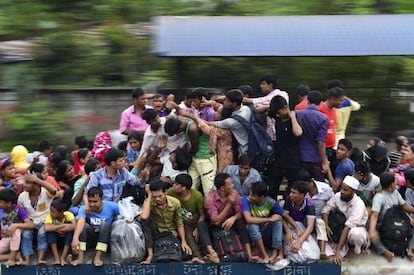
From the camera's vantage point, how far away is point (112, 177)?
20.6ft

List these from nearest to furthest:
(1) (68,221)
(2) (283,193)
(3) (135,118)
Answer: (1) (68,221), (2) (283,193), (3) (135,118)

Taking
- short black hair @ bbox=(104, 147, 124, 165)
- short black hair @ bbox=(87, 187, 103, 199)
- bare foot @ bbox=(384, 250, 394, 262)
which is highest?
short black hair @ bbox=(104, 147, 124, 165)

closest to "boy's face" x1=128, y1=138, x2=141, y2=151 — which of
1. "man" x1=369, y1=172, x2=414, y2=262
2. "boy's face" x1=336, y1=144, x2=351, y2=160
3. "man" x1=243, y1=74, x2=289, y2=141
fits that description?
"man" x1=243, y1=74, x2=289, y2=141

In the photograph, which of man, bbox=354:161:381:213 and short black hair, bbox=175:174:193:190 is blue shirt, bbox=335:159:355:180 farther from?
short black hair, bbox=175:174:193:190

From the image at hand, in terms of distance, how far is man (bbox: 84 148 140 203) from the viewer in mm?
6168

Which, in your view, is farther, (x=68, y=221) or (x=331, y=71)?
(x=331, y=71)

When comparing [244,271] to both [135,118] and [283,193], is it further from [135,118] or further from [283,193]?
[135,118]

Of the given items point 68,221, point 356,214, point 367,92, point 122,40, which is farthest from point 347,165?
point 122,40

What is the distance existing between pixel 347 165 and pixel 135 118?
245 centimetres

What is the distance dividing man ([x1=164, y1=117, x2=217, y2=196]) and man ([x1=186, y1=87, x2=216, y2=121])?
245 mm

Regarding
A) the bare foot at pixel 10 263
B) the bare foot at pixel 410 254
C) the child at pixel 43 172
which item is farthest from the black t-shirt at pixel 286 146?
the bare foot at pixel 10 263

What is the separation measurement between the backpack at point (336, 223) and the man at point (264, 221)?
518mm

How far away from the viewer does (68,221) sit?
6.07 m

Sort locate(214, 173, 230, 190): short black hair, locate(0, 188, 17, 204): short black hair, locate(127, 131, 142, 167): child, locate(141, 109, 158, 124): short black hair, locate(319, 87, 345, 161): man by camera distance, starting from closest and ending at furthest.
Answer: locate(0, 188, 17, 204): short black hair
locate(214, 173, 230, 190): short black hair
locate(141, 109, 158, 124): short black hair
locate(319, 87, 345, 161): man
locate(127, 131, 142, 167): child
